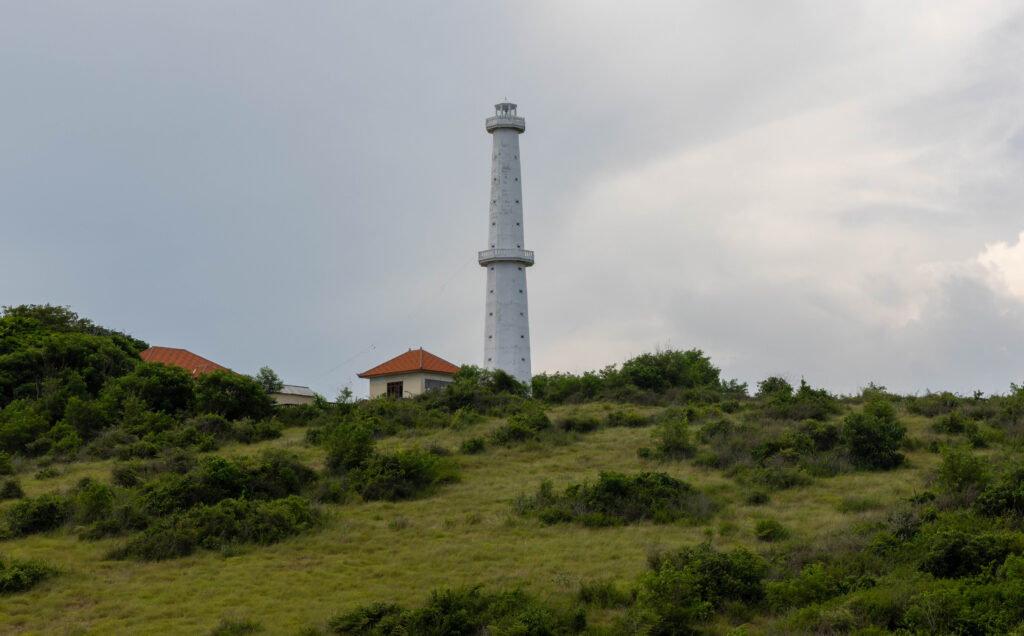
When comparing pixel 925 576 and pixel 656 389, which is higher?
pixel 656 389

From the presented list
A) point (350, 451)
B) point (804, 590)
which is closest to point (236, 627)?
point (804, 590)

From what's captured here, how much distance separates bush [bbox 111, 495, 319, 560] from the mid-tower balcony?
3425 centimetres

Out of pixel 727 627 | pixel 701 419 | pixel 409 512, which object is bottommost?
pixel 727 627

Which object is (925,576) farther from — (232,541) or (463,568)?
(232,541)

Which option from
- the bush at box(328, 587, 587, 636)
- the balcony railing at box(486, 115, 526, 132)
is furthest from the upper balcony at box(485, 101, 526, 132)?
the bush at box(328, 587, 587, 636)

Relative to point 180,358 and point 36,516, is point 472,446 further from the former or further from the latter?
point 180,358

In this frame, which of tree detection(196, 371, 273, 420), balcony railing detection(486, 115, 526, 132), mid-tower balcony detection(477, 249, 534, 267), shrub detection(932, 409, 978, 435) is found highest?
balcony railing detection(486, 115, 526, 132)

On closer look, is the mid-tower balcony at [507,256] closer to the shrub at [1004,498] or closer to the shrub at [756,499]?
the shrub at [756,499]

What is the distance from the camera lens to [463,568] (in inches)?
664

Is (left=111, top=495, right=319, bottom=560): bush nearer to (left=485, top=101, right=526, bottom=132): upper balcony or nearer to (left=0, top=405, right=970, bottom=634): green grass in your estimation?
(left=0, top=405, right=970, bottom=634): green grass

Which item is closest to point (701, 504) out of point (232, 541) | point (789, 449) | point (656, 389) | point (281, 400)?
point (789, 449)

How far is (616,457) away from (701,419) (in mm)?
6844

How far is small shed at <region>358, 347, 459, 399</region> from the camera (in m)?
54.9

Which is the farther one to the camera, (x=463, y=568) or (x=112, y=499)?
(x=112, y=499)
